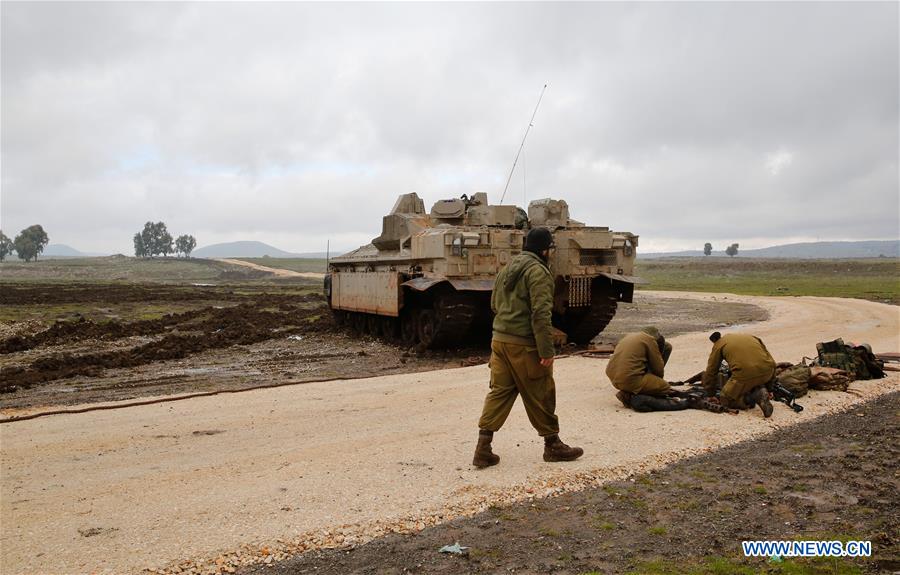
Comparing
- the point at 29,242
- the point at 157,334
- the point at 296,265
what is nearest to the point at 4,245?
the point at 29,242

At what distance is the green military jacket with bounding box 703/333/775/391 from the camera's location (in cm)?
859

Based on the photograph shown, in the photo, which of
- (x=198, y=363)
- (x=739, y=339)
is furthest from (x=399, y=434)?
(x=198, y=363)

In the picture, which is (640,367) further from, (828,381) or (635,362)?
(828,381)

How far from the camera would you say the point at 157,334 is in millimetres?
20562

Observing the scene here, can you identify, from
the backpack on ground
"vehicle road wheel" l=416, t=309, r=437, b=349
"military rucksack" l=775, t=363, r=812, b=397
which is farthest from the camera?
"vehicle road wheel" l=416, t=309, r=437, b=349

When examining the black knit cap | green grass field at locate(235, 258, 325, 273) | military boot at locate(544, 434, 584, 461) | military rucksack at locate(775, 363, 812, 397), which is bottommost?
military boot at locate(544, 434, 584, 461)

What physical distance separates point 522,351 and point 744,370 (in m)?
3.59

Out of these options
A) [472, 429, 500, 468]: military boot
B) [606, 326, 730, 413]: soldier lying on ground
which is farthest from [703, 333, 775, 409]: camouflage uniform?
[472, 429, 500, 468]: military boot

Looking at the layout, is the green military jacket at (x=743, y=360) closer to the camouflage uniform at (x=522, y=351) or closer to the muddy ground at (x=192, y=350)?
the camouflage uniform at (x=522, y=351)

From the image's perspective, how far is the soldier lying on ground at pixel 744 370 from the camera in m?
8.59

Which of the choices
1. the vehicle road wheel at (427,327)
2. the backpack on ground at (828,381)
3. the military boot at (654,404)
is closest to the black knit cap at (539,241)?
the military boot at (654,404)

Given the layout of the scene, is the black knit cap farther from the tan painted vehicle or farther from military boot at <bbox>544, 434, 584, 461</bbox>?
the tan painted vehicle

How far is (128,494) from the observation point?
571 centimetres

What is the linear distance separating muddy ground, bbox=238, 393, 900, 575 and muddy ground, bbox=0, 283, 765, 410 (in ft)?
22.6
